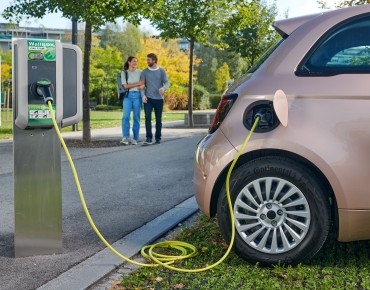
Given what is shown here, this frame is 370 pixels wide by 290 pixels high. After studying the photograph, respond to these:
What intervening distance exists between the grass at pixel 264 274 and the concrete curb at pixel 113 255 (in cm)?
22

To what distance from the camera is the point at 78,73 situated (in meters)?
4.80

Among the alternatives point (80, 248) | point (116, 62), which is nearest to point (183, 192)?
point (80, 248)

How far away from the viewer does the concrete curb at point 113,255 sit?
159 inches

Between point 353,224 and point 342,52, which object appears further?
point 342,52

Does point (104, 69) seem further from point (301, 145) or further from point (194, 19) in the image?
point (301, 145)

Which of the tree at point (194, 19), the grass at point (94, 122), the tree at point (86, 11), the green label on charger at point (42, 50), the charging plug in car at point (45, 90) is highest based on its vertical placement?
the tree at point (194, 19)

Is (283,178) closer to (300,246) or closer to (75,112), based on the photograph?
(300,246)

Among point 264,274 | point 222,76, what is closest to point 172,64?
point 222,76

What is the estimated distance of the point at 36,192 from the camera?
466 cm

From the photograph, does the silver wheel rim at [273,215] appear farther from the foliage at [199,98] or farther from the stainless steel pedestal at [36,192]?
the foliage at [199,98]

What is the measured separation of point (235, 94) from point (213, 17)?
1731 centimetres

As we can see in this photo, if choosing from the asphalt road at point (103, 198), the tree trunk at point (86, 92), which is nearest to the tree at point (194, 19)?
the tree trunk at point (86, 92)

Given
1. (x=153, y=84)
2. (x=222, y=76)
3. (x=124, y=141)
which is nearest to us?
(x=153, y=84)

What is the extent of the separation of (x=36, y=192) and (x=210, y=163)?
51.5 inches
